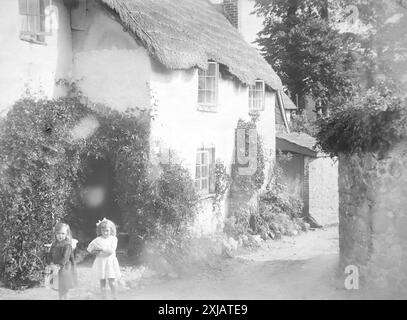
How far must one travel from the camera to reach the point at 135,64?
11.7m

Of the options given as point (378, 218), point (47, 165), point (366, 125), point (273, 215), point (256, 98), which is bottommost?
point (273, 215)

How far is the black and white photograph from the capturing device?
902 centimetres

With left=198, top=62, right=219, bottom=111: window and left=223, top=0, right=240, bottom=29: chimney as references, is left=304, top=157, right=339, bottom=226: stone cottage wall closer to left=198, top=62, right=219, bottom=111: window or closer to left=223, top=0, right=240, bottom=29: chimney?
left=198, top=62, right=219, bottom=111: window

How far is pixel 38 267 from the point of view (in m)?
9.84

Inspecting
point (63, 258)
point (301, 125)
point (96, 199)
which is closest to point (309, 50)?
point (301, 125)

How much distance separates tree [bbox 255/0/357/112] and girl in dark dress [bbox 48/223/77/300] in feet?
62.3

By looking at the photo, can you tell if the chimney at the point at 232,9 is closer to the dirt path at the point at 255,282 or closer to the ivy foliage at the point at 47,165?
the ivy foliage at the point at 47,165

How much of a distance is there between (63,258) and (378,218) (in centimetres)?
570

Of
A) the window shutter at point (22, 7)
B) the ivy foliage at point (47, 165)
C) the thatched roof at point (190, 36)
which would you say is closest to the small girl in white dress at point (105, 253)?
the ivy foliage at point (47, 165)

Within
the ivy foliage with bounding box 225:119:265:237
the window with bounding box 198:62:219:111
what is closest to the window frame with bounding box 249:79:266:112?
the ivy foliage with bounding box 225:119:265:237

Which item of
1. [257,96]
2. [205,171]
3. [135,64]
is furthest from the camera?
[257,96]

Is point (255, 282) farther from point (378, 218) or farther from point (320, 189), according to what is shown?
point (320, 189)

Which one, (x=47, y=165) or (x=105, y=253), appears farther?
(x=47, y=165)
